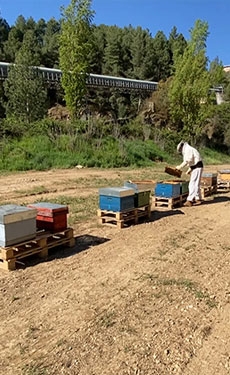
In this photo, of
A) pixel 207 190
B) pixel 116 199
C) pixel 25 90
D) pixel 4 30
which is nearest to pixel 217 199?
pixel 207 190

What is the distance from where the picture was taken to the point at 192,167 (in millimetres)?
10680

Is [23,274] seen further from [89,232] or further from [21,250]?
[89,232]

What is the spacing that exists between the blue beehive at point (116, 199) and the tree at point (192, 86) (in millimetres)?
20680

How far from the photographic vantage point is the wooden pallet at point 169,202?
10188mm

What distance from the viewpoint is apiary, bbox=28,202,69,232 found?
21.3 feet

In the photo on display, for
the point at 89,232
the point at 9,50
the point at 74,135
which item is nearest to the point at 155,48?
the point at 9,50

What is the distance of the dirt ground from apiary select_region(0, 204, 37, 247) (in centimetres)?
45

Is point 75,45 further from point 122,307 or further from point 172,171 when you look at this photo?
point 122,307

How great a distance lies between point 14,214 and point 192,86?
2405 centimetres

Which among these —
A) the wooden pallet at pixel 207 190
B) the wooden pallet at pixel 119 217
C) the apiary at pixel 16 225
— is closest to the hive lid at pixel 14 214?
the apiary at pixel 16 225

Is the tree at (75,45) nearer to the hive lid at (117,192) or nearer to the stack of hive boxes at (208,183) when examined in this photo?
the stack of hive boxes at (208,183)

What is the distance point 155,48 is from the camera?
68.1m

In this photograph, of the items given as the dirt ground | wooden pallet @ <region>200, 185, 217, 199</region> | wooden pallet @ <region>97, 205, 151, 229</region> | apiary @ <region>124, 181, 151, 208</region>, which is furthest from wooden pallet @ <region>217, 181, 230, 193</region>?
the dirt ground

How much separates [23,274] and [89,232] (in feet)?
7.94
